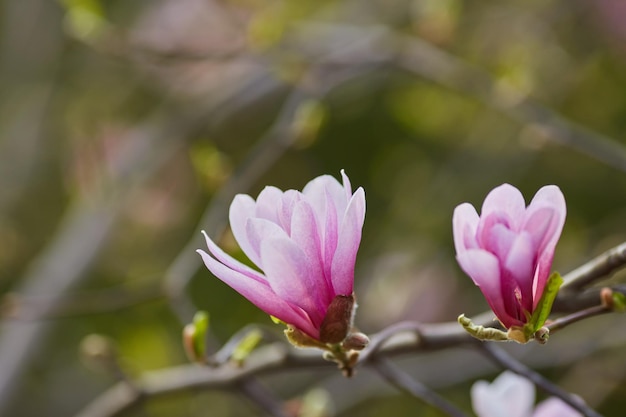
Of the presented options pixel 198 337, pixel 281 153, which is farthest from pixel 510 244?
pixel 281 153

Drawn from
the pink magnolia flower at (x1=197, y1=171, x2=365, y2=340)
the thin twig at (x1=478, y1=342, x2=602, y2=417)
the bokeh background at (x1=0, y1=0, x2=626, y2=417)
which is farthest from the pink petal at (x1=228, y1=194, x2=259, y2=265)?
the bokeh background at (x1=0, y1=0, x2=626, y2=417)

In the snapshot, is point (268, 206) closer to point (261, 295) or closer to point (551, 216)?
point (261, 295)

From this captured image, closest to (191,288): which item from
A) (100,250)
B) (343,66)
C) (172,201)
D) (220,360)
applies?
(172,201)

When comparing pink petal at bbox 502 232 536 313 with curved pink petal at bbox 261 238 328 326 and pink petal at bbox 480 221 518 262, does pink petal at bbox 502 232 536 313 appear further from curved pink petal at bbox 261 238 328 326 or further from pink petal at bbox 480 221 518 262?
curved pink petal at bbox 261 238 328 326

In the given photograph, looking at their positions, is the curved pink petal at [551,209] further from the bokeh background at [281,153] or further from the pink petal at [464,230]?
the bokeh background at [281,153]

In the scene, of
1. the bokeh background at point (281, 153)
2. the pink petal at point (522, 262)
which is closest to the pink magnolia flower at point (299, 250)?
the pink petal at point (522, 262)
